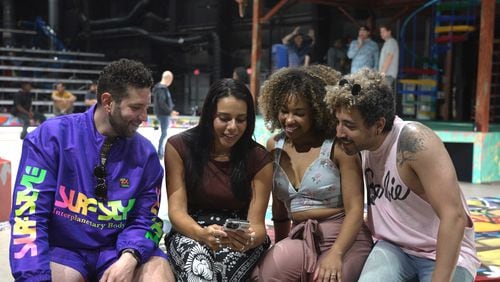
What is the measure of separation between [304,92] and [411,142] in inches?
20.3

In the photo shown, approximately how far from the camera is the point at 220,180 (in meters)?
2.33

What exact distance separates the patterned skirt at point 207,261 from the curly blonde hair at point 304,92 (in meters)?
0.57

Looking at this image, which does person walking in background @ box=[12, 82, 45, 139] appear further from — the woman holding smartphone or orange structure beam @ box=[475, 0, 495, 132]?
the woman holding smartphone

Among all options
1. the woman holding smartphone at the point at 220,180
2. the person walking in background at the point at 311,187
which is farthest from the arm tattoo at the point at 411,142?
the woman holding smartphone at the point at 220,180

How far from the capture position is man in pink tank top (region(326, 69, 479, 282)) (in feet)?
6.46

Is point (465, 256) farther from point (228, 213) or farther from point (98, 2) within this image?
point (98, 2)

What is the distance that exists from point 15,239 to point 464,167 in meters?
6.35

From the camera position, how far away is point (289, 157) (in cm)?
240

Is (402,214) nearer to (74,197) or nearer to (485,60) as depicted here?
(74,197)

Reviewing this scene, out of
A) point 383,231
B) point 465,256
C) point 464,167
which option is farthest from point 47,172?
point 464,167

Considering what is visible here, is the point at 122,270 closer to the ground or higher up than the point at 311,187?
closer to the ground

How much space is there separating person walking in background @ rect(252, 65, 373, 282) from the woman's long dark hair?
0.47 ft

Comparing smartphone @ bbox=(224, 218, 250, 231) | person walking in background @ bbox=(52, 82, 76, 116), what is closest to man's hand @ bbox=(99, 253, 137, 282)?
smartphone @ bbox=(224, 218, 250, 231)

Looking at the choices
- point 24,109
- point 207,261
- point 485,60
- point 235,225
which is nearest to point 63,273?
point 207,261
